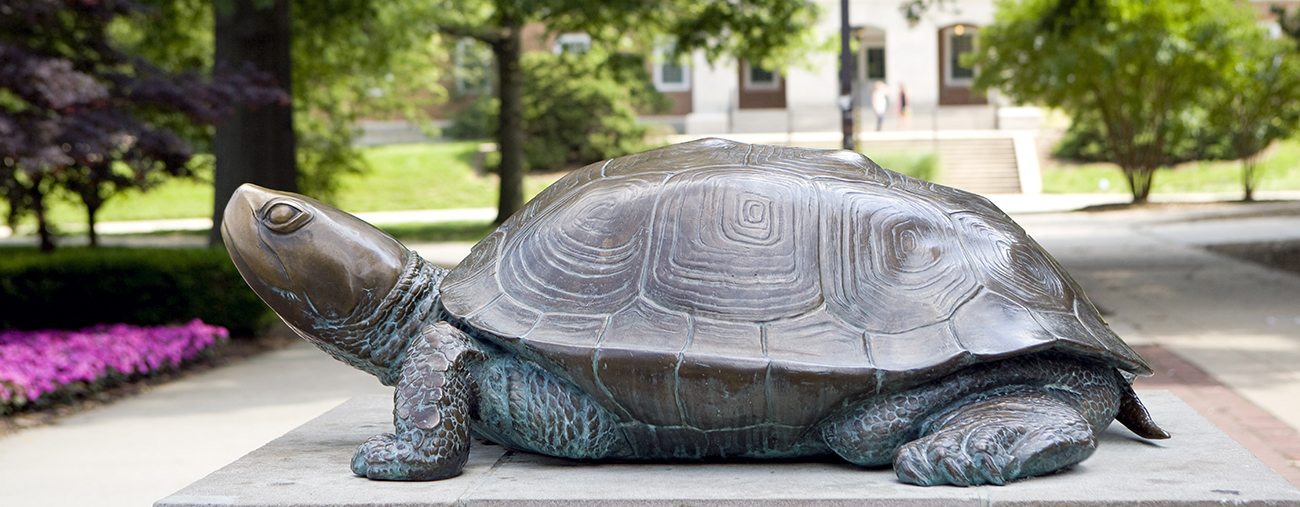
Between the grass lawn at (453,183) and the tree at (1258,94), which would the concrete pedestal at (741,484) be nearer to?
the tree at (1258,94)

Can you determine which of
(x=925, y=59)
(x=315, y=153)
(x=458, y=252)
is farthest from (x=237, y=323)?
(x=925, y=59)

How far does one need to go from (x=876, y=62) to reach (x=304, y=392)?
39351mm

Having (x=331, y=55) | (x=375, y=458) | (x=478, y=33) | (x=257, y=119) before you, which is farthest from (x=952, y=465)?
(x=478, y=33)

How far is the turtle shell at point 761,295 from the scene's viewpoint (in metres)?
3.10

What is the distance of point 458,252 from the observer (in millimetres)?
16812

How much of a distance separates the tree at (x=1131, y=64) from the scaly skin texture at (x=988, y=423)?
2041 centimetres

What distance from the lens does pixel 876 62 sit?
43906 millimetres

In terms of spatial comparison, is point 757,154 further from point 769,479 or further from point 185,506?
point 185,506

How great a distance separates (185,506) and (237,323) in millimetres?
7217

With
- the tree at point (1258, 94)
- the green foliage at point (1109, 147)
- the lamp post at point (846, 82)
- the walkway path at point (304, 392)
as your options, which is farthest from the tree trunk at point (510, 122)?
the green foliage at point (1109, 147)

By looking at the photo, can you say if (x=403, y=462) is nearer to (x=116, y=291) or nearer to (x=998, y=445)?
(x=998, y=445)

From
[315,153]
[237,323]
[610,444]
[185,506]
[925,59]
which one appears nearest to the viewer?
[185,506]

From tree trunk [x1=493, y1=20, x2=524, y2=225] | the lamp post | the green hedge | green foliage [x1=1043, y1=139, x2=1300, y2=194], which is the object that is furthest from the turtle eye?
green foliage [x1=1043, y1=139, x2=1300, y2=194]

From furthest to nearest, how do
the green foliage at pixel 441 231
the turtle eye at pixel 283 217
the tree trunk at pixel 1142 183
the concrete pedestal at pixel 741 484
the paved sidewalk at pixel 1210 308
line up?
the tree trunk at pixel 1142 183
the green foliage at pixel 441 231
the paved sidewalk at pixel 1210 308
the turtle eye at pixel 283 217
the concrete pedestal at pixel 741 484
